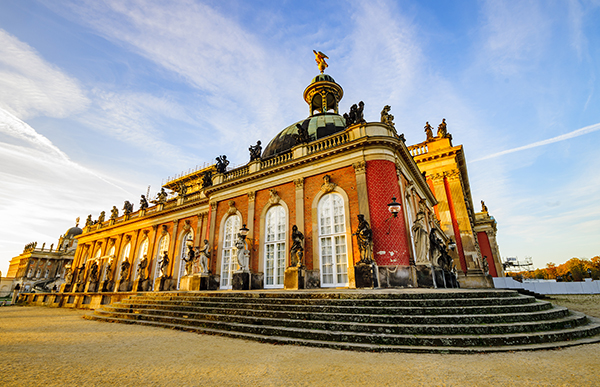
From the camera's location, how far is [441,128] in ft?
70.7

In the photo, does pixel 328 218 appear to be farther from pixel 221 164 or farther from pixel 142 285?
pixel 142 285

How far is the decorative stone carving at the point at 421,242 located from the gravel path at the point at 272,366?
6.75 m

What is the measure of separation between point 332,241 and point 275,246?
3.39 metres

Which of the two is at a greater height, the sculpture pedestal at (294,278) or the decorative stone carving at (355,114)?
the decorative stone carving at (355,114)

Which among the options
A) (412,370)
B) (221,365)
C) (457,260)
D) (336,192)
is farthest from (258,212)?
(457,260)

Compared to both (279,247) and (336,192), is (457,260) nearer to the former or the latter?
(336,192)

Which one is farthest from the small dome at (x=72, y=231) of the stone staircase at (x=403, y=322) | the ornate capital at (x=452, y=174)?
the ornate capital at (x=452, y=174)

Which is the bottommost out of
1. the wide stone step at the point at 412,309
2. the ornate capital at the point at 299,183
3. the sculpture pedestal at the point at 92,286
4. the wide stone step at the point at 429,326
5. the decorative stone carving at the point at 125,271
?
the wide stone step at the point at 429,326

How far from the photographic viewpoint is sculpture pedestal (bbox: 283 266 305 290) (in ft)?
39.2

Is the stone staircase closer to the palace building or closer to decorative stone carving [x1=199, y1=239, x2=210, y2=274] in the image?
the palace building

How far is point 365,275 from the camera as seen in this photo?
34.9 ft

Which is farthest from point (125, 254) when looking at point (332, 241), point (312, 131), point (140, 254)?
point (332, 241)

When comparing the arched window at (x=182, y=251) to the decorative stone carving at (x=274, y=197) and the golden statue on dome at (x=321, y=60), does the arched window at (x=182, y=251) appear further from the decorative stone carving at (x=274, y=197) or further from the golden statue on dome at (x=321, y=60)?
the golden statue on dome at (x=321, y=60)

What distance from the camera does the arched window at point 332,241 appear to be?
1216 cm
